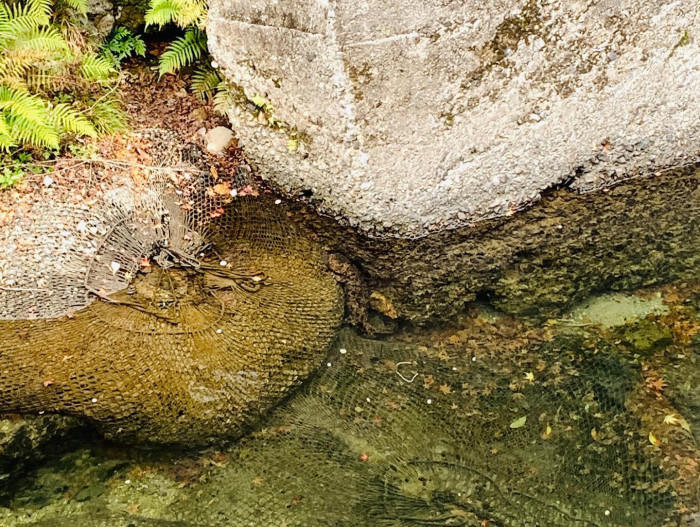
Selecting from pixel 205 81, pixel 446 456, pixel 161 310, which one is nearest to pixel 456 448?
pixel 446 456

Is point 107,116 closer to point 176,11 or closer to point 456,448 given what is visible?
point 176,11

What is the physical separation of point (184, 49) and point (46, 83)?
3.42ft

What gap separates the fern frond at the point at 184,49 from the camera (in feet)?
15.3

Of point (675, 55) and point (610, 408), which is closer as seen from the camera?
point (610, 408)

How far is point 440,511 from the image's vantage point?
359 cm

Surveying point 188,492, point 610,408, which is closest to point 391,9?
point 610,408

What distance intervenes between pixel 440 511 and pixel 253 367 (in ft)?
4.87

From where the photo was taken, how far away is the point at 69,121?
168 inches

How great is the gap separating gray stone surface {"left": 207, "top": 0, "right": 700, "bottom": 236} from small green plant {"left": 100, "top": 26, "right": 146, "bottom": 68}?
0.75m

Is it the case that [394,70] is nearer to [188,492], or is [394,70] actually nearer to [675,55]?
[675,55]

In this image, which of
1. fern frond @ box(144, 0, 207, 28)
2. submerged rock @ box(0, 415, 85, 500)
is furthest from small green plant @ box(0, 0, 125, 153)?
submerged rock @ box(0, 415, 85, 500)

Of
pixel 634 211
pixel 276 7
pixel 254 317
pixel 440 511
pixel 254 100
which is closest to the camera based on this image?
pixel 440 511

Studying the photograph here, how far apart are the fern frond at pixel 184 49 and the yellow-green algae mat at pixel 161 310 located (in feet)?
3.15

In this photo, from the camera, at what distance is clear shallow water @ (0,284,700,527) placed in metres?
3.56
